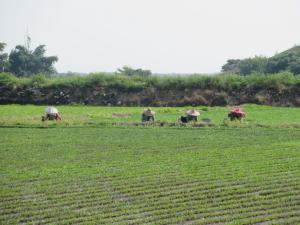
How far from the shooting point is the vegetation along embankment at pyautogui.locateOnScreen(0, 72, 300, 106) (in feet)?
173

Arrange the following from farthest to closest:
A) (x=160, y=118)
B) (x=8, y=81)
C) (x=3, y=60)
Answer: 1. (x=3, y=60)
2. (x=8, y=81)
3. (x=160, y=118)

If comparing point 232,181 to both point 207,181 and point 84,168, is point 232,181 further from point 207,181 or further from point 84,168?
point 84,168

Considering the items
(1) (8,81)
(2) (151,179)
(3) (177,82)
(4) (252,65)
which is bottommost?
(2) (151,179)

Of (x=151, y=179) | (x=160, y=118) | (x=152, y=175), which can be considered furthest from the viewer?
(x=160, y=118)

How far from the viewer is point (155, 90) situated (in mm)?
55406

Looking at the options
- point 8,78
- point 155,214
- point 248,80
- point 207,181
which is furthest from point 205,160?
point 8,78

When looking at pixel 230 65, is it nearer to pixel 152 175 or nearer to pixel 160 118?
pixel 160 118

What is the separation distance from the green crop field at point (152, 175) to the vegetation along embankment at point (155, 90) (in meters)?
22.1

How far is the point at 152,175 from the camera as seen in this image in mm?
18125

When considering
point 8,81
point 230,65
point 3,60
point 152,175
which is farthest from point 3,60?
point 152,175

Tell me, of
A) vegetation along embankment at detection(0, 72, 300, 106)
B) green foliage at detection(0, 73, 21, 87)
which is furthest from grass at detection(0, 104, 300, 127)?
green foliage at detection(0, 73, 21, 87)

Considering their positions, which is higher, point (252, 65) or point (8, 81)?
point (252, 65)

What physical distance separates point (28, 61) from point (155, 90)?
4014 centimetres

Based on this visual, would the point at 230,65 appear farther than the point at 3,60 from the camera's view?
Yes
